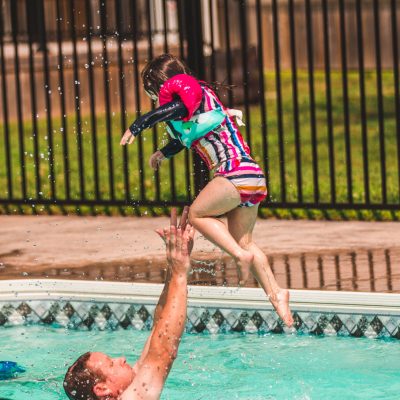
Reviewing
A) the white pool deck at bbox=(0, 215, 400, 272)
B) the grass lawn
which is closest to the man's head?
the white pool deck at bbox=(0, 215, 400, 272)

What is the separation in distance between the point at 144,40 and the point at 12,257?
12.5 m

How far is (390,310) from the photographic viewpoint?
761 cm

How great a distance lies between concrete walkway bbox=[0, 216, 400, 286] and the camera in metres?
9.32

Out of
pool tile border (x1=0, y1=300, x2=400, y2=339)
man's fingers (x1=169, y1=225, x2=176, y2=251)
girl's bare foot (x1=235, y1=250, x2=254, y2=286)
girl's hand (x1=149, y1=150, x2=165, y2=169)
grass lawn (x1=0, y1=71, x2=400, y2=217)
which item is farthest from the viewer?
grass lawn (x1=0, y1=71, x2=400, y2=217)

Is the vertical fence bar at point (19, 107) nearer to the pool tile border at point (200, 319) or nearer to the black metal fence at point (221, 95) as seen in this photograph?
the black metal fence at point (221, 95)

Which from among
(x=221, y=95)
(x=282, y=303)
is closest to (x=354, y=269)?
(x=282, y=303)

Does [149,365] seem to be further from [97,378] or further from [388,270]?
[388,270]

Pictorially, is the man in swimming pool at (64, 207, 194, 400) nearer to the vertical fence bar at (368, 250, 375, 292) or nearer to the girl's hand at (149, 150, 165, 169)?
the girl's hand at (149, 150, 165, 169)

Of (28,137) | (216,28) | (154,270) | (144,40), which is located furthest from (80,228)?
(216,28)

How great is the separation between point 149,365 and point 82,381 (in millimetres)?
292

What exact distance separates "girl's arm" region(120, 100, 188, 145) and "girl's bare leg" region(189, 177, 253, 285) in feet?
1.56

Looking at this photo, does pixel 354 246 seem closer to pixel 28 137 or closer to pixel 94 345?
pixel 94 345

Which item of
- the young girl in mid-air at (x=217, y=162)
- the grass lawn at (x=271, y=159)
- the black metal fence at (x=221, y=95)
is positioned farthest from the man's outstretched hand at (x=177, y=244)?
the grass lawn at (x=271, y=159)

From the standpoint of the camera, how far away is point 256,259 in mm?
7090
